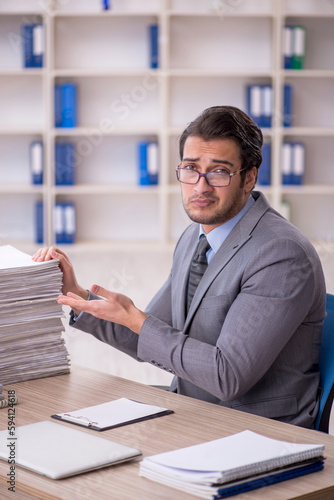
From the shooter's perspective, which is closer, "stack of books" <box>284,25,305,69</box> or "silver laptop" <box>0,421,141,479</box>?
"silver laptop" <box>0,421,141,479</box>

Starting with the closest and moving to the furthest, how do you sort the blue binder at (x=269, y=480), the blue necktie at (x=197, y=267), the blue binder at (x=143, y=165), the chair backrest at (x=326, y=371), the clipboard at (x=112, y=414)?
1. the blue binder at (x=269, y=480)
2. the clipboard at (x=112, y=414)
3. the chair backrest at (x=326, y=371)
4. the blue necktie at (x=197, y=267)
5. the blue binder at (x=143, y=165)

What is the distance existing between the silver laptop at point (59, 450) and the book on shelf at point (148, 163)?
4.42 metres

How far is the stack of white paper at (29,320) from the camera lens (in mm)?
1703

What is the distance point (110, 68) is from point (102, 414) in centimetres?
478

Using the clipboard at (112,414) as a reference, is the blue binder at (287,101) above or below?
above

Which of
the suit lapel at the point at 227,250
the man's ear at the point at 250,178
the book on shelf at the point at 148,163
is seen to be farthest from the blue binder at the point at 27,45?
the suit lapel at the point at 227,250

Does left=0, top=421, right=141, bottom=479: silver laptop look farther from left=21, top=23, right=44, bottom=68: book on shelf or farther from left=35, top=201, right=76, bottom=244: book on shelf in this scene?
left=21, top=23, right=44, bottom=68: book on shelf

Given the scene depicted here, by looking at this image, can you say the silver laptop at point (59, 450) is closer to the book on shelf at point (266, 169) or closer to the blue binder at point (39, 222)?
the blue binder at point (39, 222)

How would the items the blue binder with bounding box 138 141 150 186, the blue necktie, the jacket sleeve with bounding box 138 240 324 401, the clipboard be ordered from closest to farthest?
the clipboard
the jacket sleeve with bounding box 138 240 324 401
the blue necktie
the blue binder with bounding box 138 141 150 186

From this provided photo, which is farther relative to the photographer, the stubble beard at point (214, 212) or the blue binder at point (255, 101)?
the blue binder at point (255, 101)

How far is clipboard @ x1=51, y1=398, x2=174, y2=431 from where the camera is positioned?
1398 millimetres

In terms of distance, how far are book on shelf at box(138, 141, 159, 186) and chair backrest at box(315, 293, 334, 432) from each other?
3.93 metres

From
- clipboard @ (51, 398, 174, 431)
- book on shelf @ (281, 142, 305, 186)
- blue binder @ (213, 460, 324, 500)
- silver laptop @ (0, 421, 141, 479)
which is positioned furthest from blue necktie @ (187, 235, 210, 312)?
book on shelf @ (281, 142, 305, 186)

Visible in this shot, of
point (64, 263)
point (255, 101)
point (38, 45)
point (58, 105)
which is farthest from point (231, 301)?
point (38, 45)
